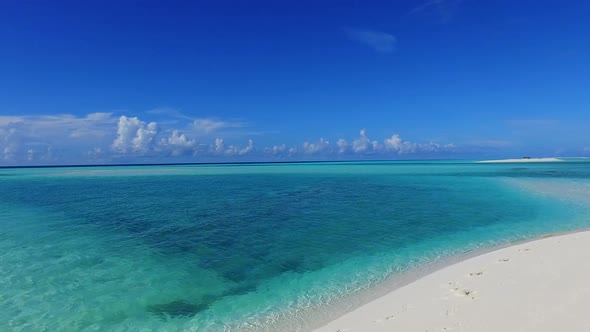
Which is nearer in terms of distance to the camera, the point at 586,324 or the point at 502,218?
the point at 586,324

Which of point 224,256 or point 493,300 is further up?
point 493,300

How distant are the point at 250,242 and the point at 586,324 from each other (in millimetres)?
12416

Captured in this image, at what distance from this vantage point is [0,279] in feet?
37.3

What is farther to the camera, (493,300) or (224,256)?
(224,256)

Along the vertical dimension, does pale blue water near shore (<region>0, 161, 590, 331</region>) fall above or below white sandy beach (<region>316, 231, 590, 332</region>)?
below

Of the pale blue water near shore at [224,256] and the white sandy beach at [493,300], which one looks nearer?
the white sandy beach at [493,300]

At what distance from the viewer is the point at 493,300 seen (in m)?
7.88

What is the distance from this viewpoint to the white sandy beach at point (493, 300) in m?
6.76

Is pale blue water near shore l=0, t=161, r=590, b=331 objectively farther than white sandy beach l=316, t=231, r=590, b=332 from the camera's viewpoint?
Yes

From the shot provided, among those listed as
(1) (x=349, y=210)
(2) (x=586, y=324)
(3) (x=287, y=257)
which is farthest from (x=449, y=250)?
(1) (x=349, y=210)

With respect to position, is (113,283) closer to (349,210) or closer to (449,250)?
(449,250)

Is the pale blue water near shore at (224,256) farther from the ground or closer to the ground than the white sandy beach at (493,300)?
closer to the ground

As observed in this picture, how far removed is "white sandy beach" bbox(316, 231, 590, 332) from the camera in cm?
676

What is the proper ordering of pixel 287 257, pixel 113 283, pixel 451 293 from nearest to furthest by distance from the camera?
1. pixel 451 293
2. pixel 113 283
3. pixel 287 257
